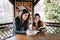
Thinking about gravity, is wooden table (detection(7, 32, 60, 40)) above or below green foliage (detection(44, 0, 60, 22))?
below

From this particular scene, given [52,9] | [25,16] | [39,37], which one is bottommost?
[39,37]

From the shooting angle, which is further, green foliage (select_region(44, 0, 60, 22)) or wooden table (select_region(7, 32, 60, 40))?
green foliage (select_region(44, 0, 60, 22))

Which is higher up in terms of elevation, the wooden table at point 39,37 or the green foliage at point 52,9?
the green foliage at point 52,9

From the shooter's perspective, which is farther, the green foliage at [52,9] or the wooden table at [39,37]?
the green foliage at [52,9]

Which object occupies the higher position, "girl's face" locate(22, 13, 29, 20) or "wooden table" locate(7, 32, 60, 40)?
"girl's face" locate(22, 13, 29, 20)

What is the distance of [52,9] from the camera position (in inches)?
93.7

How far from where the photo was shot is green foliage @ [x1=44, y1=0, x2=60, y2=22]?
2367 millimetres

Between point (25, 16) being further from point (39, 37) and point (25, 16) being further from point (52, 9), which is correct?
point (52, 9)

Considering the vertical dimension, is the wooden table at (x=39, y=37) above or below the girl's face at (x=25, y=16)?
below

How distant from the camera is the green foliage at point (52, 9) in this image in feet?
7.77

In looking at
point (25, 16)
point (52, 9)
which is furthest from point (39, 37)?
point (52, 9)

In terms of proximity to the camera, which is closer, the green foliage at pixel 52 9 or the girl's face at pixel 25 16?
the girl's face at pixel 25 16

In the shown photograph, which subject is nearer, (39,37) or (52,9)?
(39,37)

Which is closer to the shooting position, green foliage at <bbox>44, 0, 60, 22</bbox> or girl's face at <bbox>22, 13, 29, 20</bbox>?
girl's face at <bbox>22, 13, 29, 20</bbox>
